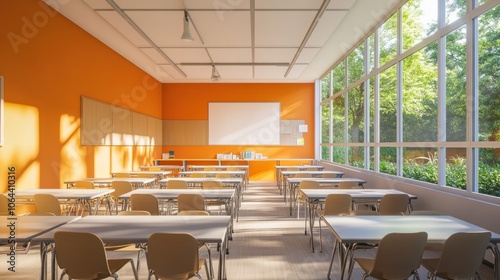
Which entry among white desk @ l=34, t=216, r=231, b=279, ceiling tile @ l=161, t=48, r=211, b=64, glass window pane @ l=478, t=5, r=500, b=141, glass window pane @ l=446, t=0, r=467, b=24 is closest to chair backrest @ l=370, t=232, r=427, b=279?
white desk @ l=34, t=216, r=231, b=279

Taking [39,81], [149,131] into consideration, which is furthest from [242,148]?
[39,81]

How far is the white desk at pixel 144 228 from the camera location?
9.43 feet

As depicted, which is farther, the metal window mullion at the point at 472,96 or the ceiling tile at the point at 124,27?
the ceiling tile at the point at 124,27

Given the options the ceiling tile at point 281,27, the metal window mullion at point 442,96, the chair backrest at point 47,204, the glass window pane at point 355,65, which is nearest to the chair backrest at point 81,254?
the chair backrest at point 47,204

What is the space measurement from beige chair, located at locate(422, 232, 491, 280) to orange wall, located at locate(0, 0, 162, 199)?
5.71m

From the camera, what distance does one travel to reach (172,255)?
2.77 m

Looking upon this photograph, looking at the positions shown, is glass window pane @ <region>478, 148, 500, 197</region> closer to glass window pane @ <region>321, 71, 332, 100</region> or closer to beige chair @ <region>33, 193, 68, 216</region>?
beige chair @ <region>33, 193, 68, 216</region>

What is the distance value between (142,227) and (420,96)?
508cm

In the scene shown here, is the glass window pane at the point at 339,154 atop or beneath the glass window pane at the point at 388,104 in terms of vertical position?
beneath

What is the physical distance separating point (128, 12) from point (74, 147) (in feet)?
9.70

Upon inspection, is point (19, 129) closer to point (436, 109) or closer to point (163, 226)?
point (163, 226)

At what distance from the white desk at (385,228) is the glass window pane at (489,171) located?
1.12m

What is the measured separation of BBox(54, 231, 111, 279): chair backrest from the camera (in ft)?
8.94

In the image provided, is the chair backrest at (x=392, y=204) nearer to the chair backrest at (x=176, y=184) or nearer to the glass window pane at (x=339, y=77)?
the chair backrest at (x=176, y=184)
